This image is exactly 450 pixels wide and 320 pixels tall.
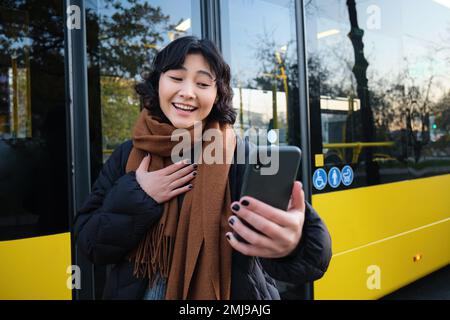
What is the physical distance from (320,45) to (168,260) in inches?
98.6

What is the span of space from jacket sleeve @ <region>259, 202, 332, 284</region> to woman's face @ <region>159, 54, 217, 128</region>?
18.4 inches

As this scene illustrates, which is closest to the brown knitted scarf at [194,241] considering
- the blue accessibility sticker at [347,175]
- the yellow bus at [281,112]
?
the yellow bus at [281,112]

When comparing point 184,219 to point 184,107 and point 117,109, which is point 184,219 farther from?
point 117,109

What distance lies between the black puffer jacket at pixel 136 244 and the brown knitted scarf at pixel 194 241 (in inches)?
1.4

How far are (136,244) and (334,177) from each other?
7.63ft

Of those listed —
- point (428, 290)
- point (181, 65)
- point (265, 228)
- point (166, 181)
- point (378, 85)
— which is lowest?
point (428, 290)

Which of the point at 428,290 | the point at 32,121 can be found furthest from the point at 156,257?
the point at 428,290

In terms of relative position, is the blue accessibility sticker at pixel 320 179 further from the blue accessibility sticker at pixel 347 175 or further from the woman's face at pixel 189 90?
the woman's face at pixel 189 90

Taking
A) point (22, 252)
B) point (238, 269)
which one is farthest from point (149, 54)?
point (238, 269)

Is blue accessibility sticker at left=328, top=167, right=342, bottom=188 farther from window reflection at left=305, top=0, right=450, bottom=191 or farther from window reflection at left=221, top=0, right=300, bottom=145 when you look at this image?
window reflection at left=221, top=0, right=300, bottom=145

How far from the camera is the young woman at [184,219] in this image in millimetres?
1332

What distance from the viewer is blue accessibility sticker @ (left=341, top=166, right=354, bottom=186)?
3.52 m

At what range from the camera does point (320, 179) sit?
3.29 m

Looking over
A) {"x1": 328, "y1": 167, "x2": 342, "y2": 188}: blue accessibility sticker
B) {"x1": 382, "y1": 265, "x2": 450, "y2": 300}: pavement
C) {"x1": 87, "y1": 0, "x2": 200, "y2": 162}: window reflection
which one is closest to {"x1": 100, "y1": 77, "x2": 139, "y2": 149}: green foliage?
{"x1": 87, "y1": 0, "x2": 200, "y2": 162}: window reflection
